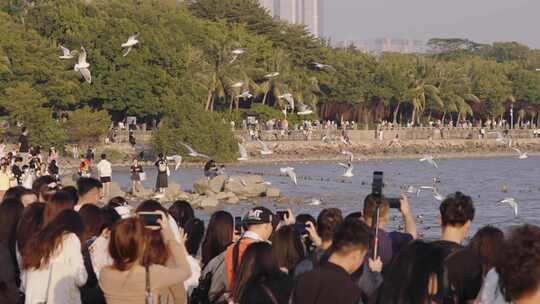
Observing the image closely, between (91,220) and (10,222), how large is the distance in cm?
73

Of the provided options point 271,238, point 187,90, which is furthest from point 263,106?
point 271,238

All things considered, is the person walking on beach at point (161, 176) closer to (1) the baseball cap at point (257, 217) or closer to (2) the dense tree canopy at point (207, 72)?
(2) the dense tree canopy at point (207, 72)

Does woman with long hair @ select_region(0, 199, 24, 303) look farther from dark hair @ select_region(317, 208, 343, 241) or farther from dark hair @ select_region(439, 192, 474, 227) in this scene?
dark hair @ select_region(439, 192, 474, 227)

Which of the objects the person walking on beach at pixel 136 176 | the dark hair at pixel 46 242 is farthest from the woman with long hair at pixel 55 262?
the person walking on beach at pixel 136 176

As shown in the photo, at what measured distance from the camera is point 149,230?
240 inches

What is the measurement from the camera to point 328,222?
715 centimetres

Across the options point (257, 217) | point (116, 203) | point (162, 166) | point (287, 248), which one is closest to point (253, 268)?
point (287, 248)

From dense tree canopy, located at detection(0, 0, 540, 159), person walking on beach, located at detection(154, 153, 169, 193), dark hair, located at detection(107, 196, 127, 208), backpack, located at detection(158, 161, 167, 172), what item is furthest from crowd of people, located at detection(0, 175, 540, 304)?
dense tree canopy, located at detection(0, 0, 540, 159)

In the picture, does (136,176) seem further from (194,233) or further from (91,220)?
(91,220)

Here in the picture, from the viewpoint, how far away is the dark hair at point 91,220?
7.63m

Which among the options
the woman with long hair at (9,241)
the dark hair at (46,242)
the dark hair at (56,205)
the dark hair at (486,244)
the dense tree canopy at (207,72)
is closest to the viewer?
the dark hair at (486,244)

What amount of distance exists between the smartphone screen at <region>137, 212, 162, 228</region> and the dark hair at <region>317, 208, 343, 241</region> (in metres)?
1.31

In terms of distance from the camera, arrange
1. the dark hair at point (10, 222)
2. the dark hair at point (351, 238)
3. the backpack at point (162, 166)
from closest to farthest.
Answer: the dark hair at point (351, 238), the dark hair at point (10, 222), the backpack at point (162, 166)

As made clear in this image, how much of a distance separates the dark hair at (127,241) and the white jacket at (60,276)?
0.86 m
